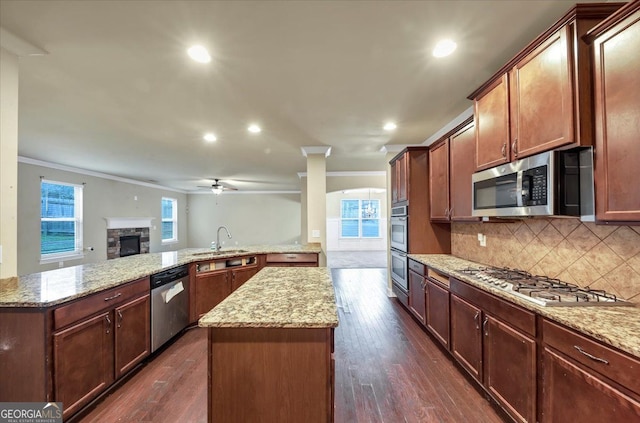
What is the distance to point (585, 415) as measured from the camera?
1205mm

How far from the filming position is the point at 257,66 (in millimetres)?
2072

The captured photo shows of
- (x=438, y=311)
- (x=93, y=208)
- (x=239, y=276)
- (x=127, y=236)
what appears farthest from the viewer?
(x=127, y=236)

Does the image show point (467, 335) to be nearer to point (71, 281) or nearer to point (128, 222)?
point (71, 281)

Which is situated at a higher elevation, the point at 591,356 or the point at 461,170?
the point at 461,170

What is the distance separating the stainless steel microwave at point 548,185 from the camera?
1478 millimetres

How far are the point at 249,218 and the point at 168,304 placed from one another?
8.29m

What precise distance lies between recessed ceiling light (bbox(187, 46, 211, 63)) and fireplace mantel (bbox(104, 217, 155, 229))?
7032 millimetres

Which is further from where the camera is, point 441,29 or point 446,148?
point 446,148

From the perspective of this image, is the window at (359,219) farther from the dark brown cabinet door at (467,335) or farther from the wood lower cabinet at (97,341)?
the wood lower cabinet at (97,341)

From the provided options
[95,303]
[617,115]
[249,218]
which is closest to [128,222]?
[249,218]

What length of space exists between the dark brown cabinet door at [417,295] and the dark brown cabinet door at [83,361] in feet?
9.84

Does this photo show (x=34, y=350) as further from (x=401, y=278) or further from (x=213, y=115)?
(x=401, y=278)

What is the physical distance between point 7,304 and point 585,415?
3156mm

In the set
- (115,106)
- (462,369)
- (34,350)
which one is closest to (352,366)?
(462,369)
